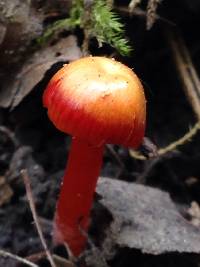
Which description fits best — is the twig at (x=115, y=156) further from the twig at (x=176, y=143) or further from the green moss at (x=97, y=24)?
the green moss at (x=97, y=24)

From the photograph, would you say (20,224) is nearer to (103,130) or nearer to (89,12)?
(103,130)

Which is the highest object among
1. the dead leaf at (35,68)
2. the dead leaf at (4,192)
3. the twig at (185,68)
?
the dead leaf at (35,68)

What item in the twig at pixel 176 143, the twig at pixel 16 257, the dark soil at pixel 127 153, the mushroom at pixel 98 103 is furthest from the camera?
the twig at pixel 176 143

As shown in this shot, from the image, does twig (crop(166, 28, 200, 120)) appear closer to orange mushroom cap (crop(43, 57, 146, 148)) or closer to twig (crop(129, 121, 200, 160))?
twig (crop(129, 121, 200, 160))

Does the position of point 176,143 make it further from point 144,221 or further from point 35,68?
point 35,68

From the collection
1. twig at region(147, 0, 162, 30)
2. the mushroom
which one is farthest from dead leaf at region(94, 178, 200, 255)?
twig at region(147, 0, 162, 30)

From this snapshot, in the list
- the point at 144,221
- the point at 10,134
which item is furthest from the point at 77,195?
the point at 10,134

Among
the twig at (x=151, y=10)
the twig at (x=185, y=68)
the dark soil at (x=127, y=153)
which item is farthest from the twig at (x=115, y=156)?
the twig at (x=151, y=10)
